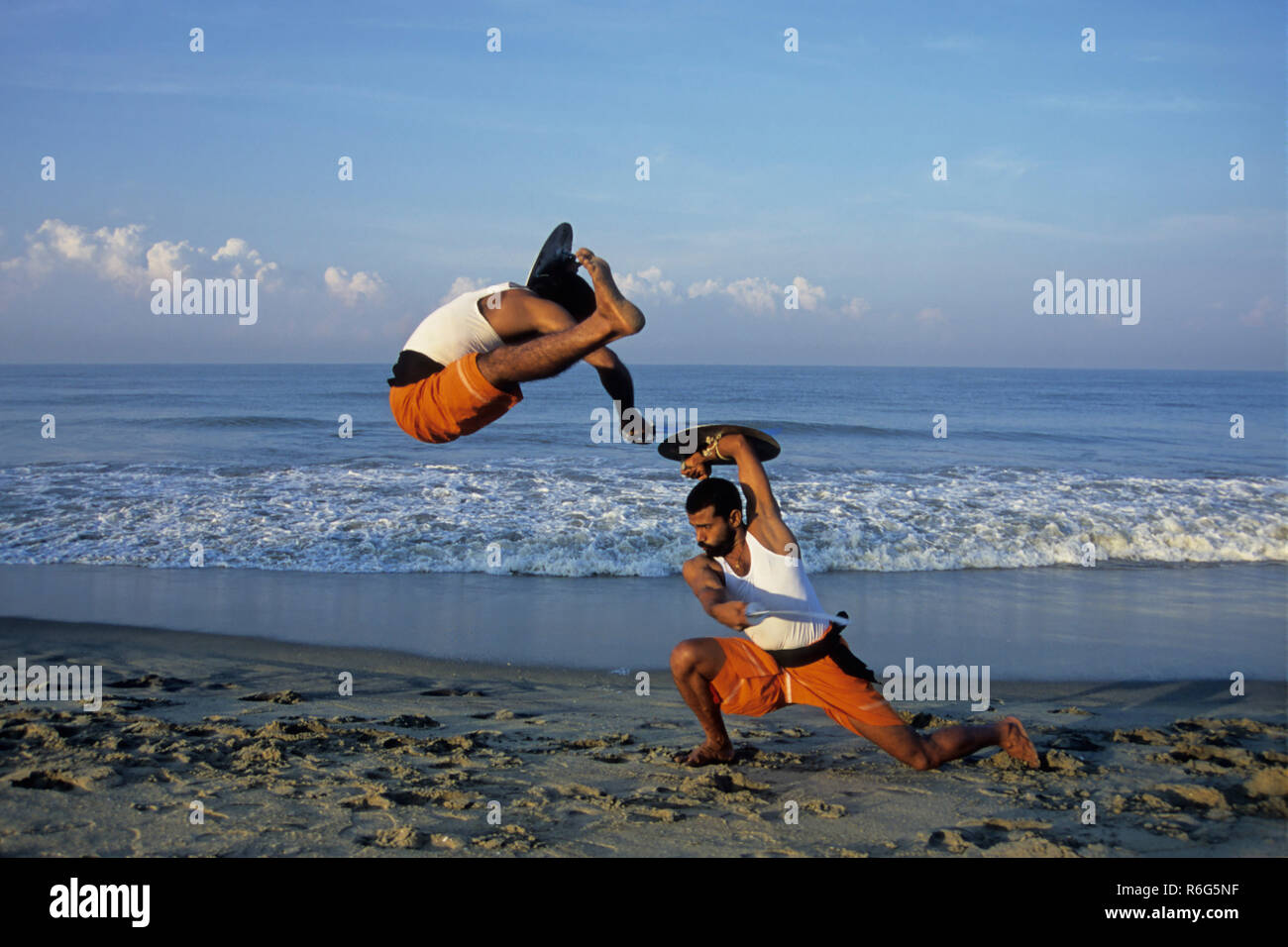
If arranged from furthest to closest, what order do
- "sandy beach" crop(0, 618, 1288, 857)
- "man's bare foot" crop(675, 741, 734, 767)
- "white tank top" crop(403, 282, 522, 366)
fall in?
1. "man's bare foot" crop(675, 741, 734, 767)
2. "white tank top" crop(403, 282, 522, 366)
3. "sandy beach" crop(0, 618, 1288, 857)

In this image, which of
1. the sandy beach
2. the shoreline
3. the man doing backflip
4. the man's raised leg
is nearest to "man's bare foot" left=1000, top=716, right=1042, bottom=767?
the sandy beach

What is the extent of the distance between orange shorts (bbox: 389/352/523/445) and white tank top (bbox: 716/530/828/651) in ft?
4.41

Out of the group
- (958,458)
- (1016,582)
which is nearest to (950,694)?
(1016,582)

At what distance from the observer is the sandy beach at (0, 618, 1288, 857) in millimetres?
3543

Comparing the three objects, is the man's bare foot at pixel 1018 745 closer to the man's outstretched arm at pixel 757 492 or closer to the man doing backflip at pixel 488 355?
the man's outstretched arm at pixel 757 492

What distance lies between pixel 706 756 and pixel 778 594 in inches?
34.4

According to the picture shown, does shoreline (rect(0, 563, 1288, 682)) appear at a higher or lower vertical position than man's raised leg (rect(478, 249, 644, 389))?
lower

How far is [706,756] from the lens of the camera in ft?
14.7

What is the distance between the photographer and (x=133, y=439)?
796 inches

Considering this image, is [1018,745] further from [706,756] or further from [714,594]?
[714,594]

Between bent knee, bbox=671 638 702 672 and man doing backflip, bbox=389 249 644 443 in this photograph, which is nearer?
man doing backflip, bbox=389 249 644 443

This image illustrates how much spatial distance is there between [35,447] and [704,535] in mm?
18116

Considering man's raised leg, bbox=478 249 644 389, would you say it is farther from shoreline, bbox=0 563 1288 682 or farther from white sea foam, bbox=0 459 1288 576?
white sea foam, bbox=0 459 1288 576
